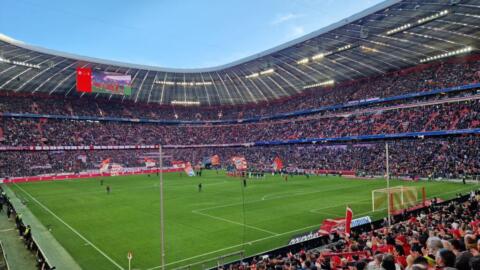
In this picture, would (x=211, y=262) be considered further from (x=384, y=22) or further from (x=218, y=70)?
(x=218, y=70)

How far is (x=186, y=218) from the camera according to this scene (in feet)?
77.8

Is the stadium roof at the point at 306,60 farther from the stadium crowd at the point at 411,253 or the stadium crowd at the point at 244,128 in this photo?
the stadium crowd at the point at 411,253

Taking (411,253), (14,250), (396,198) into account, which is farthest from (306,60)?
(411,253)

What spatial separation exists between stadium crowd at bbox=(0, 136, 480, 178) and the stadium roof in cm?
1395

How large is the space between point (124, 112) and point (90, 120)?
9348mm

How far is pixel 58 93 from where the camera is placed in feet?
242

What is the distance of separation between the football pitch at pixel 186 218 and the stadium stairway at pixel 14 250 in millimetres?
1858

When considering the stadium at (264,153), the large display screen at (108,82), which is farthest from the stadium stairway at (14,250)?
the large display screen at (108,82)

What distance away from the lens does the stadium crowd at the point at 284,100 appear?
53969 millimetres

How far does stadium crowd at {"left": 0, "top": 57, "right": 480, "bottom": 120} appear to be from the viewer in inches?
2125

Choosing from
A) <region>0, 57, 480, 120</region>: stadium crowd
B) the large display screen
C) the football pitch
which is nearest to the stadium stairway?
the football pitch

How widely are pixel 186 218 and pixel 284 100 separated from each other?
66464 mm

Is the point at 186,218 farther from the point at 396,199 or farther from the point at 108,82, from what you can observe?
the point at 108,82

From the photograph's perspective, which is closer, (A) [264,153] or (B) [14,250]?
(B) [14,250]
